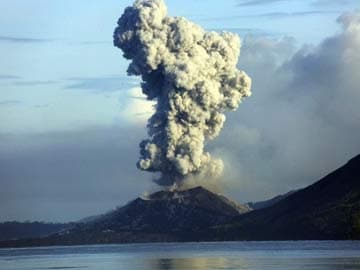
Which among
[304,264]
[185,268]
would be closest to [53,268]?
[185,268]

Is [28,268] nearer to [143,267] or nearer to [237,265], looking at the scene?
[143,267]

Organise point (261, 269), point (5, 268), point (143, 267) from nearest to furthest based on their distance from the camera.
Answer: point (261, 269), point (143, 267), point (5, 268)

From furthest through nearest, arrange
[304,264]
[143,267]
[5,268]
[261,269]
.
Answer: [5,268]
[143,267]
[304,264]
[261,269]

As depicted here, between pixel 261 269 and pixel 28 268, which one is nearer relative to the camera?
pixel 261 269

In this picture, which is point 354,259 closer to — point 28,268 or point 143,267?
point 143,267

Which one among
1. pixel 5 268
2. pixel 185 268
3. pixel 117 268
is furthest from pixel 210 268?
pixel 5 268

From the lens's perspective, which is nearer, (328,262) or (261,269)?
(261,269)

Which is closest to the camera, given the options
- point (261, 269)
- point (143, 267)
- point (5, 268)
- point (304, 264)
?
point (261, 269)
